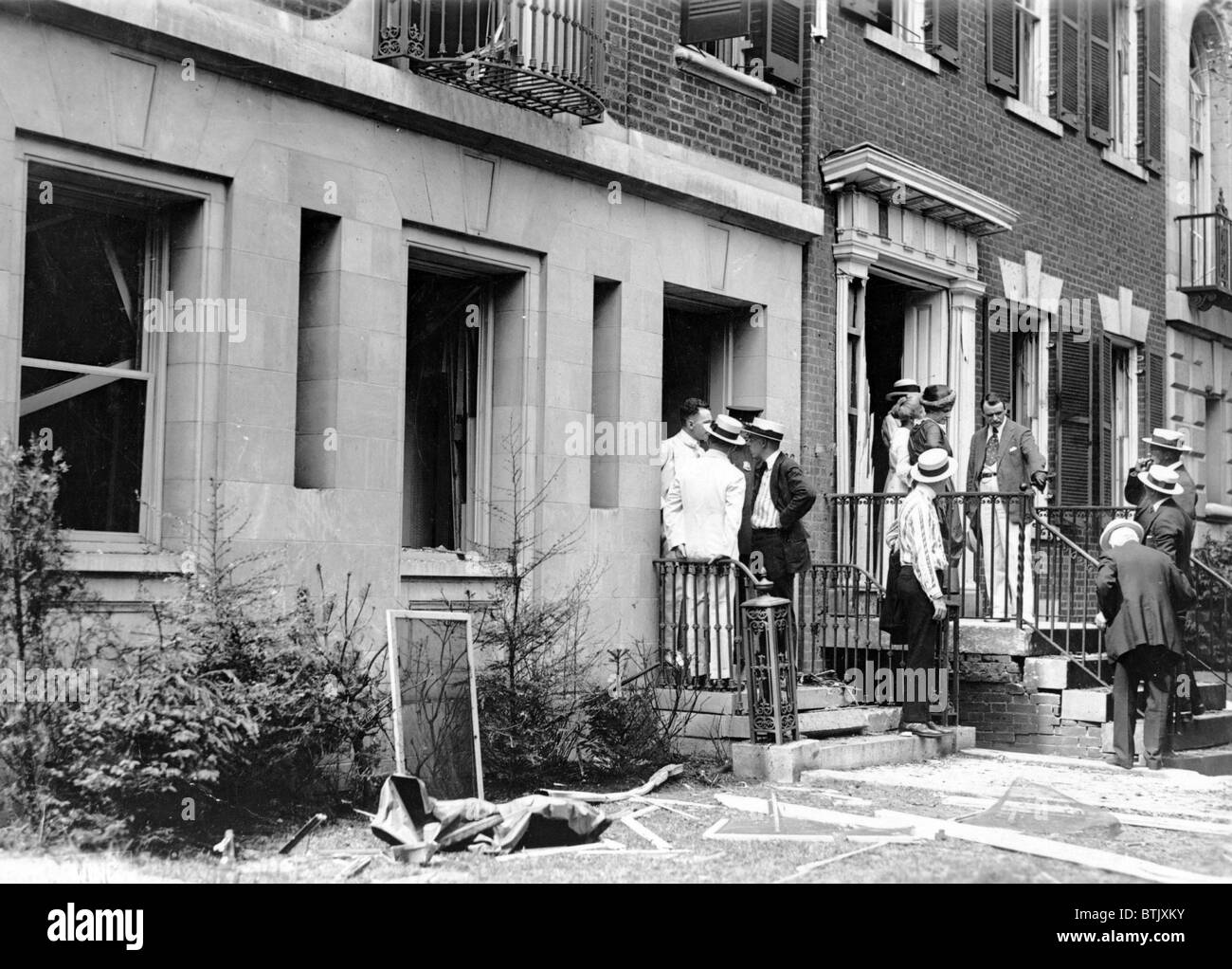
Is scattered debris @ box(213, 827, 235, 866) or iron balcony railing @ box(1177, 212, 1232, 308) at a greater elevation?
iron balcony railing @ box(1177, 212, 1232, 308)

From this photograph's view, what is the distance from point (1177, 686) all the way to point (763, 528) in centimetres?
349

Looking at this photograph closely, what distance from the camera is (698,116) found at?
12.4 m

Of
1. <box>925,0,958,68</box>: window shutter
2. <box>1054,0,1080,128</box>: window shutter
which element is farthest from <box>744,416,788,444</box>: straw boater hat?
<box>1054,0,1080,128</box>: window shutter

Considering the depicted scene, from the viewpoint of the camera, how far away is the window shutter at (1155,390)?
757 inches

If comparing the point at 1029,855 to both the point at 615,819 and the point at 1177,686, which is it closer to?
the point at 615,819

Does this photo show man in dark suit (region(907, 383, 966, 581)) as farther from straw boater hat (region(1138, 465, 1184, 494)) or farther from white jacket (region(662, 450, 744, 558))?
white jacket (region(662, 450, 744, 558))

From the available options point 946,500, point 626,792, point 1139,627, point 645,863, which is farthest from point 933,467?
point 645,863

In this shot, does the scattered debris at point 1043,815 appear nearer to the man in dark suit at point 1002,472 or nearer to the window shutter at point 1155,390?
the man in dark suit at point 1002,472

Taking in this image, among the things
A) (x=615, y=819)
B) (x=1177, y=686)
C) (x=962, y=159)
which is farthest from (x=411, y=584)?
(x=962, y=159)

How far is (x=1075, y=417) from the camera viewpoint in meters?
17.4

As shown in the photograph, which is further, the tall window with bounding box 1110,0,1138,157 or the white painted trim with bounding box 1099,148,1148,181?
the tall window with bounding box 1110,0,1138,157

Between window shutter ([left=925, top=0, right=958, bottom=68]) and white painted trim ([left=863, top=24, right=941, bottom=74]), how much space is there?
0.35ft

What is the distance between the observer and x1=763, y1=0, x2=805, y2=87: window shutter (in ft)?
43.1

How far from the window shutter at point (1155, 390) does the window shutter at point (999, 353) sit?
11.9 feet
